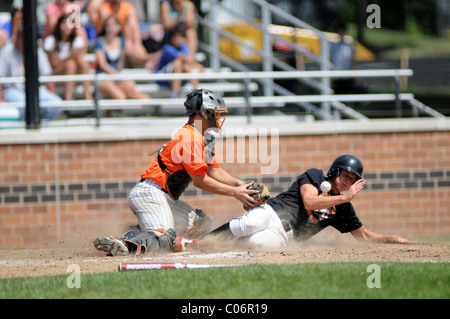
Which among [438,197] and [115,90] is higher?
[115,90]

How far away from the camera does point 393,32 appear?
3578cm

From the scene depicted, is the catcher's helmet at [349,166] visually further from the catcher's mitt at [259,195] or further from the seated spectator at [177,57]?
the seated spectator at [177,57]

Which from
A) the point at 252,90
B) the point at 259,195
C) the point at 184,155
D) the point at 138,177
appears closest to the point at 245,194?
the point at 259,195

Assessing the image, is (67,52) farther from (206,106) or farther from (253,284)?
(253,284)

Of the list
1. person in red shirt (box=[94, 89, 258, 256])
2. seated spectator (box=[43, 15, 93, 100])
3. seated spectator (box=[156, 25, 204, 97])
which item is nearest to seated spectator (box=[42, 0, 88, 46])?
seated spectator (box=[43, 15, 93, 100])

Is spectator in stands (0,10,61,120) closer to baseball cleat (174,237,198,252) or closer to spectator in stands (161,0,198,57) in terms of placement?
spectator in stands (161,0,198,57)

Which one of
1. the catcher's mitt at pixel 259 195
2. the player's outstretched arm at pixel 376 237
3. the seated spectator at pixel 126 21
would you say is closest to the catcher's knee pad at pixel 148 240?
the catcher's mitt at pixel 259 195

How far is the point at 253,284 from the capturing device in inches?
215

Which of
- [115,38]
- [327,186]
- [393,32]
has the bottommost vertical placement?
[327,186]

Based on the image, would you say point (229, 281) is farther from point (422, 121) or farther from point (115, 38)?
point (115, 38)

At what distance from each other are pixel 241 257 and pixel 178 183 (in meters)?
1.27

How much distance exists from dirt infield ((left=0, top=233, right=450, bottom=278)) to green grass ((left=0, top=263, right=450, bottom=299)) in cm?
64
